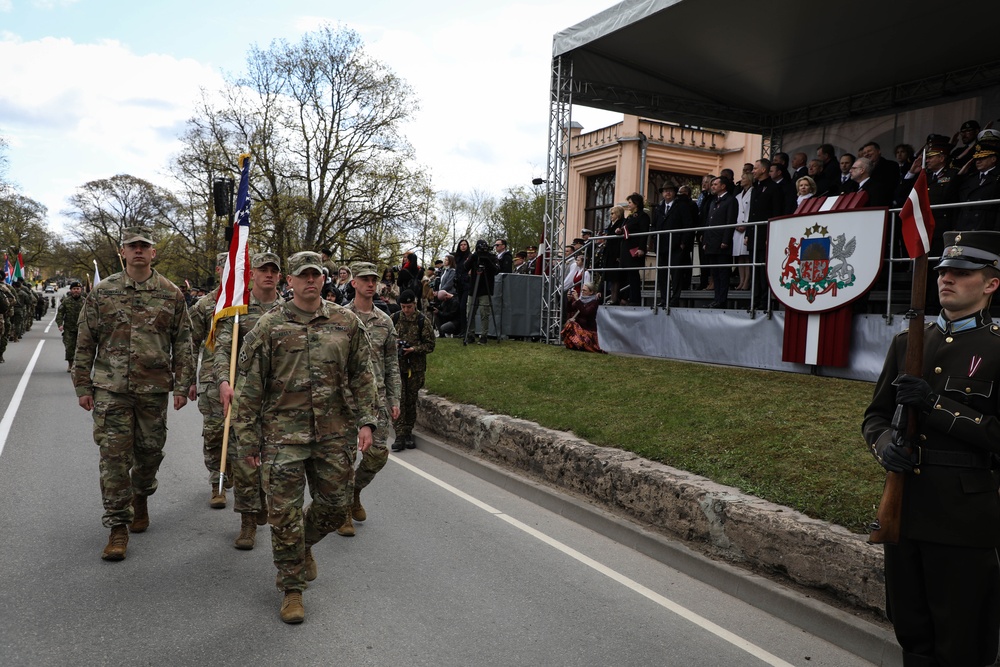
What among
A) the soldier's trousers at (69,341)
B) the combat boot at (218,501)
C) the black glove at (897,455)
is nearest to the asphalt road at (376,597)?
the combat boot at (218,501)

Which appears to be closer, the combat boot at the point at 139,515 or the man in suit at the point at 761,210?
the combat boot at the point at 139,515

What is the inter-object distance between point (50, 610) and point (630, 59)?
1342 centimetres

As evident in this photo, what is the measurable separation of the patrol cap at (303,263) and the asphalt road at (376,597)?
200 centimetres

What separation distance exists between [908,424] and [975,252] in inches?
30.8

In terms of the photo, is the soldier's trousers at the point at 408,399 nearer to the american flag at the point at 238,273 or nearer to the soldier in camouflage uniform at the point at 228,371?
the soldier in camouflage uniform at the point at 228,371

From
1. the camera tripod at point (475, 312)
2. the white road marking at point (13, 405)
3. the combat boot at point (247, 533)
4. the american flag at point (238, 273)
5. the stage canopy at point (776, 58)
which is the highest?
the stage canopy at point (776, 58)

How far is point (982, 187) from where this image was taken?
8695 mm

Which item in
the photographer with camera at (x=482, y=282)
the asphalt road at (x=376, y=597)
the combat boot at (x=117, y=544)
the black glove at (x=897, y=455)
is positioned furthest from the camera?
the photographer with camera at (x=482, y=282)

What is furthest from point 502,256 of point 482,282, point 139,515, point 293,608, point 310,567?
point 293,608

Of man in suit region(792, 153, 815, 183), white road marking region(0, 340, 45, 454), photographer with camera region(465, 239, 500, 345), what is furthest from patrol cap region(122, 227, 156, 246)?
man in suit region(792, 153, 815, 183)

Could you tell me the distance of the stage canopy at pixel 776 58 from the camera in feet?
39.3

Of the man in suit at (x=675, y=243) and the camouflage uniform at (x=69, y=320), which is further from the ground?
the man in suit at (x=675, y=243)

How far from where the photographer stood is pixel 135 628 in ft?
13.3

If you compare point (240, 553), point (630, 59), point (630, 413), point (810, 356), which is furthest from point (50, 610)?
point (630, 59)
